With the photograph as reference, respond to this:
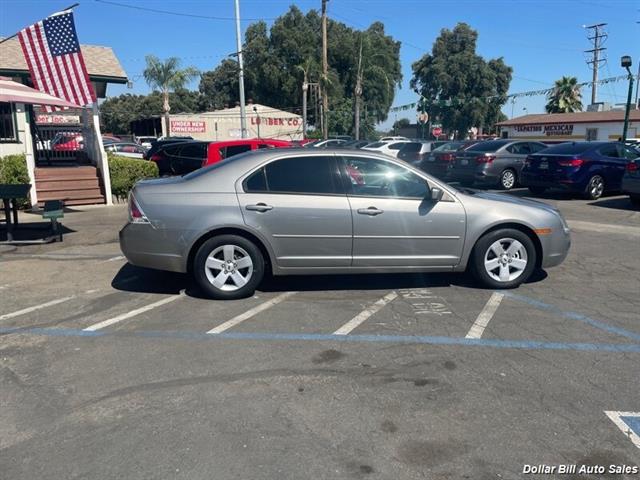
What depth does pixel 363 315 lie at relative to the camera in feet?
17.5

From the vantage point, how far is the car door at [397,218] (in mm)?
5762

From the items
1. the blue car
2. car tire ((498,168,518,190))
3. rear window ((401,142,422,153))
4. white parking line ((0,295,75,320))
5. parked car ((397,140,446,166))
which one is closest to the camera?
white parking line ((0,295,75,320))

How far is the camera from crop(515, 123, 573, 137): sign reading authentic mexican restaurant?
1842 inches

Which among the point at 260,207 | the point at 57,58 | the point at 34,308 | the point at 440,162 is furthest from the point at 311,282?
the point at 440,162

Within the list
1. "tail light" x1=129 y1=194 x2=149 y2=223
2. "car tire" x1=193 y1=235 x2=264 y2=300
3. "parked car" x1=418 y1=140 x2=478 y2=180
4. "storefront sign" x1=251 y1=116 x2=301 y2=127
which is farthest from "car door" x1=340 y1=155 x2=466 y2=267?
"storefront sign" x1=251 y1=116 x2=301 y2=127

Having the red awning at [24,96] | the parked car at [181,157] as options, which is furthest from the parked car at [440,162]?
the red awning at [24,96]

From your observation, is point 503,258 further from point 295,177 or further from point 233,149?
point 233,149

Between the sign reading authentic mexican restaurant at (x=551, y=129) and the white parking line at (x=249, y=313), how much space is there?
154 ft

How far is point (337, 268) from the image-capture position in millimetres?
5844

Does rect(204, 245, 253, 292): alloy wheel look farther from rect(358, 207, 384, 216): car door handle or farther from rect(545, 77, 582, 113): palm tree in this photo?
rect(545, 77, 582, 113): palm tree

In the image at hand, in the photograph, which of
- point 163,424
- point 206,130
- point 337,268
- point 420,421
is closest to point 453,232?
point 337,268

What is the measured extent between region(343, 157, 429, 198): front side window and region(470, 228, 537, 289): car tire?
90 cm

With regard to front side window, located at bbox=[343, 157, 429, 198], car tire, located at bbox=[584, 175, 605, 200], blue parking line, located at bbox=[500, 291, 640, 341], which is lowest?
blue parking line, located at bbox=[500, 291, 640, 341]

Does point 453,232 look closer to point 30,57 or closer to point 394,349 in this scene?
point 394,349
